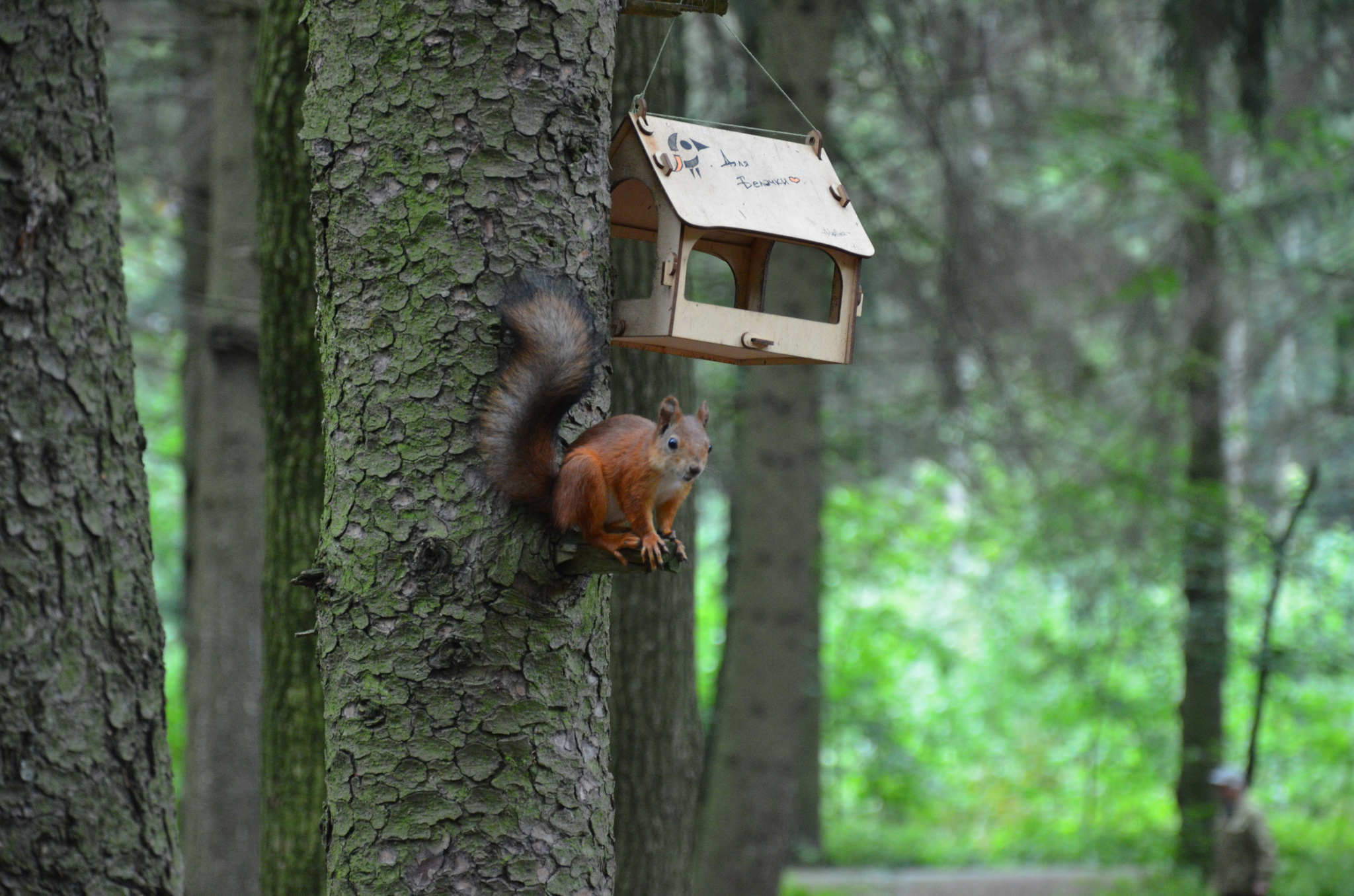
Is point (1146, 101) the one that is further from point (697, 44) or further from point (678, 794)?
point (678, 794)

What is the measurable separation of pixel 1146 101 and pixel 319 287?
18.1 ft

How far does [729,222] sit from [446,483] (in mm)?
655

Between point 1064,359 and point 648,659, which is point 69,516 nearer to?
point 648,659

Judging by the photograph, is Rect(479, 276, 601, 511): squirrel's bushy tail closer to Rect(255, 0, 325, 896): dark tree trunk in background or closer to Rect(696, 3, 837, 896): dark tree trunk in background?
Rect(255, 0, 325, 896): dark tree trunk in background

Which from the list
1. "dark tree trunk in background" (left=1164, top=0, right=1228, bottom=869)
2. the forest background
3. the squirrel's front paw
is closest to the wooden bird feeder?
the squirrel's front paw

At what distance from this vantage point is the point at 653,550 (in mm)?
1804

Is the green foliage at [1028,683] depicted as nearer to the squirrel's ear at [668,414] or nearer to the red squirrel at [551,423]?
the squirrel's ear at [668,414]

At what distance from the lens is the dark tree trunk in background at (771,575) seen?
18.2 ft

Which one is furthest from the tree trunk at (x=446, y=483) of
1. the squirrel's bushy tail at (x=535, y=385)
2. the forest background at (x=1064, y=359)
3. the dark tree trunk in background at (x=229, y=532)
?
the forest background at (x=1064, y=359)

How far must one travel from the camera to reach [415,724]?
1766 millimetres

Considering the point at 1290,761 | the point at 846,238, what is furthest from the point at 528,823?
the point at 1290,761

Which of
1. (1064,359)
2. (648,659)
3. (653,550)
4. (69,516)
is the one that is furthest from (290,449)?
(1064,359)

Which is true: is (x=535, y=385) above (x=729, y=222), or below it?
below

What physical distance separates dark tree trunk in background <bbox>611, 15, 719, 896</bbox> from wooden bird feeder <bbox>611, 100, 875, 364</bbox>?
892 mm
